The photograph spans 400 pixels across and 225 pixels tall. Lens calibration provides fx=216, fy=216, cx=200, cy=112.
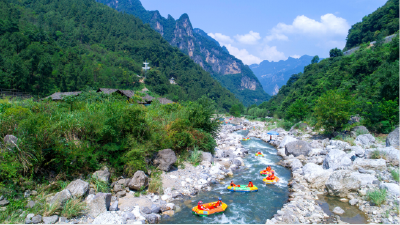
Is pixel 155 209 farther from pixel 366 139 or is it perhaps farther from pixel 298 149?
pixel 366 139

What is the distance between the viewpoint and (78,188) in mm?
7367

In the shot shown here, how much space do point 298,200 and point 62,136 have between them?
9928 millimetres

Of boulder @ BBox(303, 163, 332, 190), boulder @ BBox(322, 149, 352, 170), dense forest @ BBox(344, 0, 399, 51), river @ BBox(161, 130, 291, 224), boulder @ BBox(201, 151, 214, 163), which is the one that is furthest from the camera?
dense forest @ BBox(344, 0, 399, 51)

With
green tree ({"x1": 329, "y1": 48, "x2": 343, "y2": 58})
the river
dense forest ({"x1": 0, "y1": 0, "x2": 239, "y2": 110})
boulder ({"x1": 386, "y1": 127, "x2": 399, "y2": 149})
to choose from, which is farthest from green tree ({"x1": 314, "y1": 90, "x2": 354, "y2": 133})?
green tree ({"x1": 329, "y1": 48, "x2": 343, "y2": 58})

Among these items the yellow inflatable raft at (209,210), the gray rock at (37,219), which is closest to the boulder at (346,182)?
the yellow inflatable raft at (209,210)

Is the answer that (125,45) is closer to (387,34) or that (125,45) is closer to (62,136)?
(387,34)

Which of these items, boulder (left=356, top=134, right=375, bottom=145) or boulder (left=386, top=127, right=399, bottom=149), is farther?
boulder (left=356, top=134, right=375, bottom=145)

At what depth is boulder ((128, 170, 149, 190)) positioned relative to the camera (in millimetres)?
8758

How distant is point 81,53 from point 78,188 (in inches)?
2913

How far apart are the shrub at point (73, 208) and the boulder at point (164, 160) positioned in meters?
4.36

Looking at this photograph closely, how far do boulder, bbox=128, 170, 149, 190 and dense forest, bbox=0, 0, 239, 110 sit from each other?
114 ft

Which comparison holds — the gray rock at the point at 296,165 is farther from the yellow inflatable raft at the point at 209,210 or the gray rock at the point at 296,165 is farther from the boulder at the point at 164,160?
the boulder at the point at 164,160

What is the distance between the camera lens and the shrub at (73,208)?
6.61 meters

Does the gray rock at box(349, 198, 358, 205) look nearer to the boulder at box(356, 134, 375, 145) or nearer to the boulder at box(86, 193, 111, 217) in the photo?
the boulder at box(356, 134, 375, 145)
